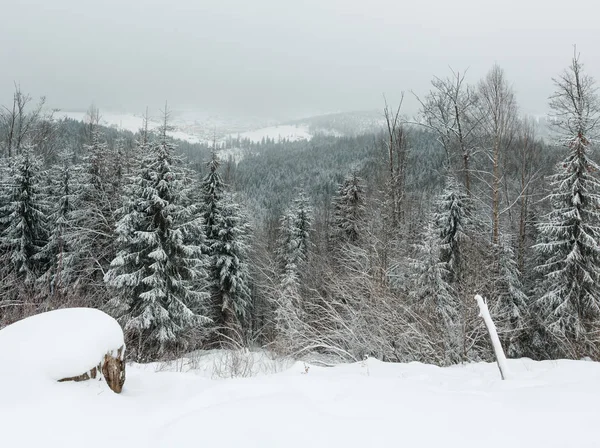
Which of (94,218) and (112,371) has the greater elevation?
(94,218)

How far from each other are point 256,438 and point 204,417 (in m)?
0.49

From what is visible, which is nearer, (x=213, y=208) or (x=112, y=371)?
(x=112, y=371)

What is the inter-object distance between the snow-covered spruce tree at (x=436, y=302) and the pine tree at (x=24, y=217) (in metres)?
21.1

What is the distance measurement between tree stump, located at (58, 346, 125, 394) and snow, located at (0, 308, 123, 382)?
0.06 m

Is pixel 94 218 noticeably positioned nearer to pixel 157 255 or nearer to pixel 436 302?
pixel 157 255

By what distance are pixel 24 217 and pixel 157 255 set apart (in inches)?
446

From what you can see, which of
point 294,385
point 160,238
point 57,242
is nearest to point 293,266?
point 160,238

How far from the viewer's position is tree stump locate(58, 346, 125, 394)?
3195 millimetres

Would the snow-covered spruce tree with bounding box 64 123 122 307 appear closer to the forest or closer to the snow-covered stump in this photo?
the forest

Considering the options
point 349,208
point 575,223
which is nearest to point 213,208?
point 349,208

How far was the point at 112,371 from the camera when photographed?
10.9ft

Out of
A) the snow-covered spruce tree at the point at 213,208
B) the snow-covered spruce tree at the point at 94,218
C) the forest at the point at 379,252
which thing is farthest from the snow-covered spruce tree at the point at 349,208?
the snow-covered spruce tree at the point at 94,218

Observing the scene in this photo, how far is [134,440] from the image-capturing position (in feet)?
7.97

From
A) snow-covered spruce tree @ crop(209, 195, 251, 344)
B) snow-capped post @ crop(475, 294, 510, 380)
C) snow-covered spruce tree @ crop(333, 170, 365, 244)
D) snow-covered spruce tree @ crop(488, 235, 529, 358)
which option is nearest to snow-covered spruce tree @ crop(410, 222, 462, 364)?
snow-covered spruce tree @ crop(488, 235, 529, 358)
